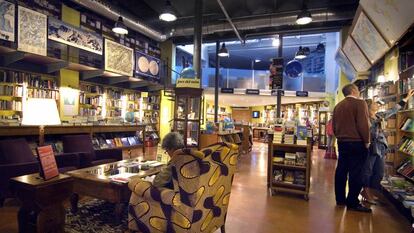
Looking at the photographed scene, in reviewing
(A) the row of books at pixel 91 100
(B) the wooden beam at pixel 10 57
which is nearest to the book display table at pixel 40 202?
(B) the wooden beam at pixel 10 57

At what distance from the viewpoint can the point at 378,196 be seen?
4168 mm

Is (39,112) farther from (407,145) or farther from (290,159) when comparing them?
(407,145)

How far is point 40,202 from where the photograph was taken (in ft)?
6.88

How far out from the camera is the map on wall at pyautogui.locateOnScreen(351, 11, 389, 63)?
15.5 ft

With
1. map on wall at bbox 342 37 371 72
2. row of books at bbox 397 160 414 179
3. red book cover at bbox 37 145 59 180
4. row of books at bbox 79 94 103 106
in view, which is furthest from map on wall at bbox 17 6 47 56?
row of books at bbox 397 160 414 179

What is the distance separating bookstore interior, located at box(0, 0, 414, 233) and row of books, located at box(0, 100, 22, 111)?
3cm

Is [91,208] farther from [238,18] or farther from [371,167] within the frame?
[238,18]

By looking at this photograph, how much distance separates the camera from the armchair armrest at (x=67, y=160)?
399 cm

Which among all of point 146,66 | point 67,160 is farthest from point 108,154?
point 146,66

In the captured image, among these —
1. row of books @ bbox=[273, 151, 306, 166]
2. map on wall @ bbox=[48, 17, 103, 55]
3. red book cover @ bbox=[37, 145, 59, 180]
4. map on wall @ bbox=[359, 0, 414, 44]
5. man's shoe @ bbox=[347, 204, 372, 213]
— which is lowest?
man's shoe @ bbox=[347, 204, 372, 213]

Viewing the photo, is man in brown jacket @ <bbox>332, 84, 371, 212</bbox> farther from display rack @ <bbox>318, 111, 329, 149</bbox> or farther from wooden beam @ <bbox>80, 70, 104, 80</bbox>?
display rack @ <bbox>318, 111, 329, 149</bbox>

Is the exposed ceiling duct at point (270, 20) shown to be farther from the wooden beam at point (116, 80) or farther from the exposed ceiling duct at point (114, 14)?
the wooden beam at point (116, 80)

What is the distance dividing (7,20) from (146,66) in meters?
4.44

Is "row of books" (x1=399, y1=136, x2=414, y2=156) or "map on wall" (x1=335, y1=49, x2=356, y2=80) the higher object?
"map on wall" (x1=335, y1=49, x2=356, y2=80)
